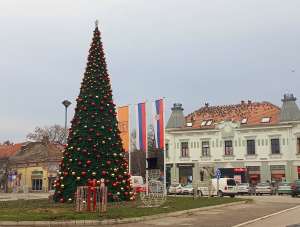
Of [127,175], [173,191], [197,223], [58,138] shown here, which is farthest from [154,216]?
[58,138]

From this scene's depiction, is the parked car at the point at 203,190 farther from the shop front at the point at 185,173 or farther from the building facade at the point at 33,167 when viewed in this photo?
the building facade at the point at 33,167

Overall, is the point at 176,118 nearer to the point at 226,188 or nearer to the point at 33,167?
the point at 33,167

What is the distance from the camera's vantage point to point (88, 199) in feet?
67.9

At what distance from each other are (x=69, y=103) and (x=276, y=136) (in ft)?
98.1

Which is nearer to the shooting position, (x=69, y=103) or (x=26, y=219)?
(x=26, y=219)

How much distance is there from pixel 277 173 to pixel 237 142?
20.6 ft

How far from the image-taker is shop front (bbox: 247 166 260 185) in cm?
6101

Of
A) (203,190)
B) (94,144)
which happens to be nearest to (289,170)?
(203,190)

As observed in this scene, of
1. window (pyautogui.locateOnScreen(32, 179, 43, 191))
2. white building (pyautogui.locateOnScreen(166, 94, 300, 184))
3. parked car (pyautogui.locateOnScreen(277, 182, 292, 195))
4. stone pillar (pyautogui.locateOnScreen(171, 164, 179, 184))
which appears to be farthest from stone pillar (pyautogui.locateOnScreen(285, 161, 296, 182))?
window (pyautogui.locateOnScreen(32, 179, 43, 191))

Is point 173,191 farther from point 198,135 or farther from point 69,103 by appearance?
point 69,103

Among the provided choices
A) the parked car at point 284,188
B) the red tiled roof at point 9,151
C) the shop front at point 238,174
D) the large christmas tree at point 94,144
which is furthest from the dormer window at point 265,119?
the red tiled roof at point 9,151

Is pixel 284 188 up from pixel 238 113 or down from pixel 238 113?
down

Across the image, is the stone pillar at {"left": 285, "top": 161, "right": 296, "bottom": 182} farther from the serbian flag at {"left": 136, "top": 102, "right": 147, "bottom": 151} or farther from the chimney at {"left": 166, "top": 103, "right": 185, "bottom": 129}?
the serbian flag at {"left": 136, "top": 102, "right": 147, "bottom": 151}

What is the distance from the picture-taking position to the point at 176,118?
6875 cm
